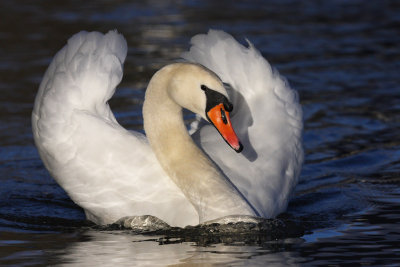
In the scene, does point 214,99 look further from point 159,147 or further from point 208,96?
point 159,147

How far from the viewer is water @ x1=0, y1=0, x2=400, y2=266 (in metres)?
6.17

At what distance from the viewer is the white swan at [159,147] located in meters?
6.52

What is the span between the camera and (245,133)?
24.0ft

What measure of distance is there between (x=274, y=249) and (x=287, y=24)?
8.80 meters

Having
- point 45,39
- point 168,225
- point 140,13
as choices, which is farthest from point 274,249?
point 140,13

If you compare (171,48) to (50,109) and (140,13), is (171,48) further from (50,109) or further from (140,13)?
(50,109)

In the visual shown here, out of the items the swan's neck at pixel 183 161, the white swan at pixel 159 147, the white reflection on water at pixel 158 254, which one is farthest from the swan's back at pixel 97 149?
the white reflection on water at pixel 158 254

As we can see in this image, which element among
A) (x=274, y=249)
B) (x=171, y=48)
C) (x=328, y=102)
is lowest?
(x=274, y=249)

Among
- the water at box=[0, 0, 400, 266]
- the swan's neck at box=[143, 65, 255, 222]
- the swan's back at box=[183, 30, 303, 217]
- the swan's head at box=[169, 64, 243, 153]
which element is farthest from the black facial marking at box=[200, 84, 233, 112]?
the water at box=[0, 0, 400, 266]

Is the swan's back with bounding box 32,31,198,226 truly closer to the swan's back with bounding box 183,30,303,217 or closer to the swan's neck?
the swan's neck

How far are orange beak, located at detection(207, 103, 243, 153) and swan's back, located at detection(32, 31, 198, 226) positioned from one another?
0.69 meters

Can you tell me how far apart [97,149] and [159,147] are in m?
0.45

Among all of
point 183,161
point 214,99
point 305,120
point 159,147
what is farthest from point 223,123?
point 305,120

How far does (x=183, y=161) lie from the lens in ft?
22.0
